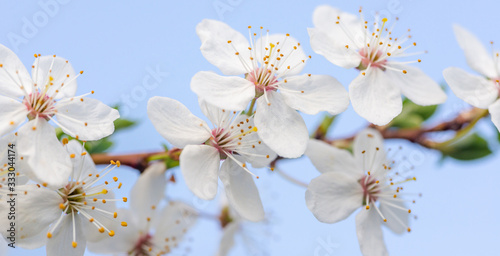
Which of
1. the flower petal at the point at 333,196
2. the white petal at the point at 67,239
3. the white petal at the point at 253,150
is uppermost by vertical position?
the white petal at the point at 253,150

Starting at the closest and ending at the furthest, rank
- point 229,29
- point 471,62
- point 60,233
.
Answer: point 60,233
point 229,29
point 471,62

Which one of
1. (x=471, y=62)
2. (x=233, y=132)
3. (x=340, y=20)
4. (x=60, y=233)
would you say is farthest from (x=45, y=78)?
(x=471, y=62)

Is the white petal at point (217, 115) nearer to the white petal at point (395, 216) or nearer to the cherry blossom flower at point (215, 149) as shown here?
the cherry blossom flower at point (215, 149)

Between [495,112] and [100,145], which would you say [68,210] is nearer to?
[100,145]

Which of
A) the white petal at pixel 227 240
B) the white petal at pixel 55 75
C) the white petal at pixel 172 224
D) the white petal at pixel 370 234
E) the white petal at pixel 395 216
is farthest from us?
the white petal at pixel 227 240

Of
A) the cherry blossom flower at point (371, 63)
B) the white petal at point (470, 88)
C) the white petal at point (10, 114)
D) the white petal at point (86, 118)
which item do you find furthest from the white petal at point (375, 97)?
the white petal at point (10, 114)

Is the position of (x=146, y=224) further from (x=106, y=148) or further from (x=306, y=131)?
(x=306, y=131)

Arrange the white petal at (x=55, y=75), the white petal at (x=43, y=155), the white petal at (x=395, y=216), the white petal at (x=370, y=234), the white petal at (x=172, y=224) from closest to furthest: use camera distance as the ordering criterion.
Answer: the white petal at (x=43, y=155) → the white petal at (x=55, y=75) → the white petal at (x=370, y=234) → the white petal at (x=395, y=216) → the white petal at (x=172, y=224)
